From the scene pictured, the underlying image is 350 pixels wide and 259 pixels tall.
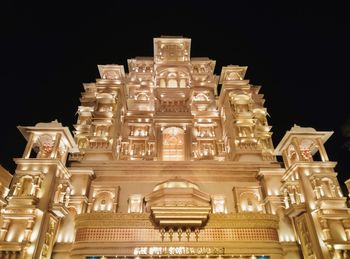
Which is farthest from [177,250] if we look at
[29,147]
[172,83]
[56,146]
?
[172,83]

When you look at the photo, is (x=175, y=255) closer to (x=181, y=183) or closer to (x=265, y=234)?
(x=181, y=183)

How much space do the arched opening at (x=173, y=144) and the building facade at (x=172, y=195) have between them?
0.09 metres

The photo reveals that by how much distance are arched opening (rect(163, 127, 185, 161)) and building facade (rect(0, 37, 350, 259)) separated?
9 cm

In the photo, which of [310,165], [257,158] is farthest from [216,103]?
[310,165]

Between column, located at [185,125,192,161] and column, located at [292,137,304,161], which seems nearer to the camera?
column, located at [292,137,304,161]

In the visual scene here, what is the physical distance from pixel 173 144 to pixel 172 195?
27.5 ft

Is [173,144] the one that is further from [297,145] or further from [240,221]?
[297,145]

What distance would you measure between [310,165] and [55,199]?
15.0 m

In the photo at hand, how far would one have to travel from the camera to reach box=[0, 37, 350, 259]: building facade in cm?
1409

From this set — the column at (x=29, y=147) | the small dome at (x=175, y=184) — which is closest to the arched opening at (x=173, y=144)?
the small dome at (x=175, y=184)

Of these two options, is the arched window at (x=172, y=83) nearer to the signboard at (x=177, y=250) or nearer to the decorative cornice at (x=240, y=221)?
the decorative cornice at (x=240, y=221)

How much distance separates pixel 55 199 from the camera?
14938 millimetres

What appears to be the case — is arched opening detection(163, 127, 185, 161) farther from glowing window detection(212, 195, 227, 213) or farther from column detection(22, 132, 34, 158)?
column detection(22, 132, 34, 158)

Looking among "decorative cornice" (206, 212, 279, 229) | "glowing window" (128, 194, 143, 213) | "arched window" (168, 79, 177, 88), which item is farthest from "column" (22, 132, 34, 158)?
"arched window" (168, 79, 177, 88)
